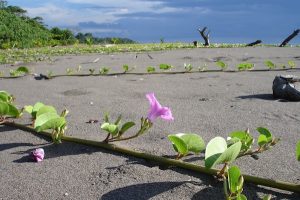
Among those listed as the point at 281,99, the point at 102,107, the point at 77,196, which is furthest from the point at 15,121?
the point at 281,99

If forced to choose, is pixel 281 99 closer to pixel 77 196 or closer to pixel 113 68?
pixel 77 196

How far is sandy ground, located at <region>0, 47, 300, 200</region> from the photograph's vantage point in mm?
1385

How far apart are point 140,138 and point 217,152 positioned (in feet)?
1.99

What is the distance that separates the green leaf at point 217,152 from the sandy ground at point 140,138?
0.33ft

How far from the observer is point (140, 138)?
6.21 feet

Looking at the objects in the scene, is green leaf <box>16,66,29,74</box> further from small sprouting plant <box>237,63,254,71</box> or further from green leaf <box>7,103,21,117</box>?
green leaf <box>7,103,21,117</box>

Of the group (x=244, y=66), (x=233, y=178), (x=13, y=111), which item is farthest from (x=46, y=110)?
(x=244, y=66)

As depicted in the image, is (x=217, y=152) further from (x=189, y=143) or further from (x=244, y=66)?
(x=244, y=66)

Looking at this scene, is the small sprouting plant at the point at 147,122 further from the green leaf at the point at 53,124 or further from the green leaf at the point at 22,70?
the green leaf at the point at 22,70

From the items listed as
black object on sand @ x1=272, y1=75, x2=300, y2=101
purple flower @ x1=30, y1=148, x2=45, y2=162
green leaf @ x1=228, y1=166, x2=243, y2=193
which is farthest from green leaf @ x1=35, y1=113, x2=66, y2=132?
black object on sand @ x1=272, y1=75, x2=300, y2=101

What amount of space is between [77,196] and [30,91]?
204cm

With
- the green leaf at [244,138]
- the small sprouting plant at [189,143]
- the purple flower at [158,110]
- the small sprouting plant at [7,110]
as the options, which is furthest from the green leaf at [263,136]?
the small sprouting plant at [7,110]

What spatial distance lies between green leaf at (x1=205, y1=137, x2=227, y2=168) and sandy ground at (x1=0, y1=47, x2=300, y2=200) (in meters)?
0.10

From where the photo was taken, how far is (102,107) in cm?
256
